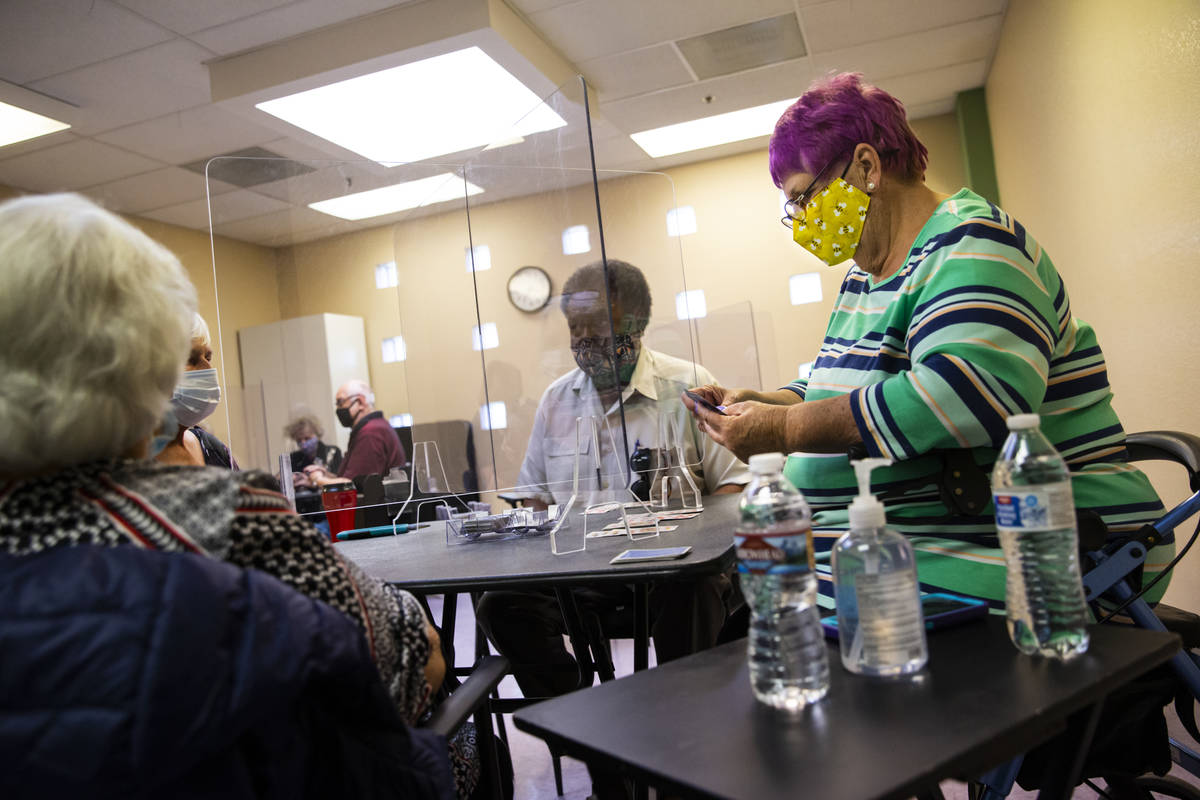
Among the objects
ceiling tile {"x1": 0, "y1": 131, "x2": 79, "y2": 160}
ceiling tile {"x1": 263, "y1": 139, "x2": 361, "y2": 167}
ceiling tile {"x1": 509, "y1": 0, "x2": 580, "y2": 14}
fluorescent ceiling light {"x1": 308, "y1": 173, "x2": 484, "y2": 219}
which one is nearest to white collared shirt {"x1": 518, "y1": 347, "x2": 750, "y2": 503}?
fluorescent ceiling light {"x1": 308, "y1": 173, "x2": 484, "y2": 219}

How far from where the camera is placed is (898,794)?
2.03 ft

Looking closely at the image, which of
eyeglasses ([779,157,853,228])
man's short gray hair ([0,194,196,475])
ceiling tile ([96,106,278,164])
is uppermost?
ceiling tile ([96,106,278,164])

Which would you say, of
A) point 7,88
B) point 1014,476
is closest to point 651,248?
point 1014,476

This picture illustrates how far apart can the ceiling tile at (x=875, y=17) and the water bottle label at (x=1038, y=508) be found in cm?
385

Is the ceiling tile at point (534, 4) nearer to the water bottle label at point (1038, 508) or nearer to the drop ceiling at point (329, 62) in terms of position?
the drop ceiling at point (329, 62)

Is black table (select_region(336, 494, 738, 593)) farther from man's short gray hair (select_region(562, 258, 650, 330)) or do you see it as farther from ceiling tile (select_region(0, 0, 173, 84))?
ceiling tile (select_region(0, 0, 173, 84))

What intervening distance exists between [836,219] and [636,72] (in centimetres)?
349

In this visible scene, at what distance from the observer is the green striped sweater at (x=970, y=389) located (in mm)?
1167

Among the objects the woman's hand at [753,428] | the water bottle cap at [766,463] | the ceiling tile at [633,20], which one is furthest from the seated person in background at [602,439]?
the ceiling tile at [633,20]

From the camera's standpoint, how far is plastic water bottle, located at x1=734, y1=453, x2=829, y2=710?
2.69ft

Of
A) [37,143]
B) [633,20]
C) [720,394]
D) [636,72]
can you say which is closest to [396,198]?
[720,394]

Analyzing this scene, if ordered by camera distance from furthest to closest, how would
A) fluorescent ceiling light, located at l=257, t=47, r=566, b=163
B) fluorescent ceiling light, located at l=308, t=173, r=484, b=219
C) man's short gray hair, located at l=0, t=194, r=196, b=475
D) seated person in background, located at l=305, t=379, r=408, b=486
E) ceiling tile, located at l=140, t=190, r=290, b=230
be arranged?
fluorescent ceiling light, located at l=257, t=47, r=566, b=163, seated person in background, located at l=305, t=379, r=408, b=486, ceiling tile, located at l=140, t=190, r=290, b=230, fluorescent ceiling light, located at l=308, t=173, r=484, b=219, man's short gray hair, located at l=0, t=194, r=196, b=475

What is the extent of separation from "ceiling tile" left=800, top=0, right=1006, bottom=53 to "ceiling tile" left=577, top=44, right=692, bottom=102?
0.71 metres

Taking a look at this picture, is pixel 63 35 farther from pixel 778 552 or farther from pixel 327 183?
pixel 778 552
